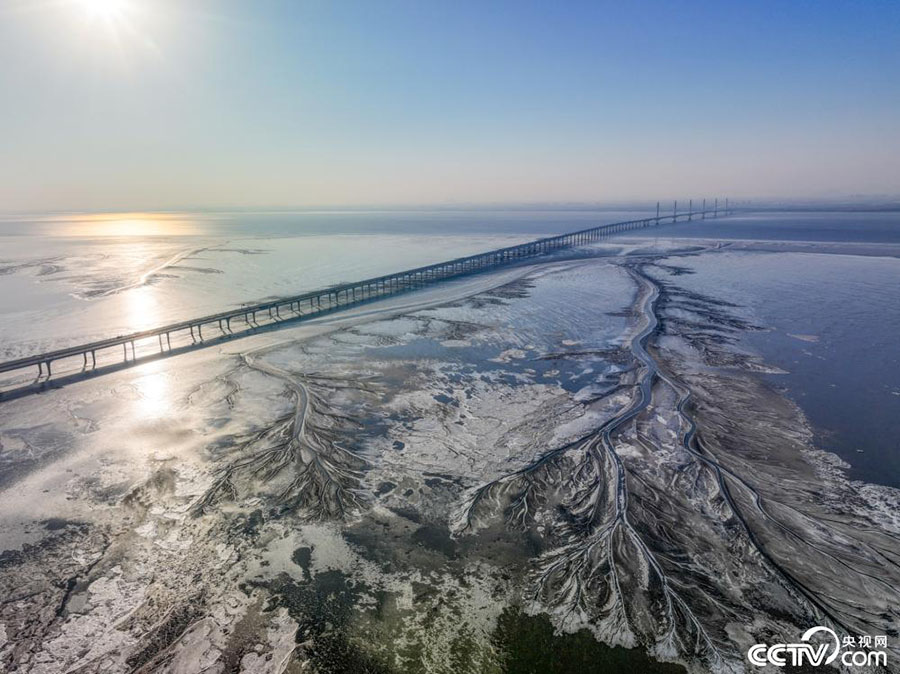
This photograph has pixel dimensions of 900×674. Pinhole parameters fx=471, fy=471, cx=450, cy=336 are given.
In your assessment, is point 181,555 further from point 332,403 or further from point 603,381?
point 603,381

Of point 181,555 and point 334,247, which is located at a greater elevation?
point 334,247

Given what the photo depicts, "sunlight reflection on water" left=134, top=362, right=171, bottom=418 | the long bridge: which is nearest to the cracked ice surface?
"sunlight reflection on water" left=134, top=362, right=171, bottom=418

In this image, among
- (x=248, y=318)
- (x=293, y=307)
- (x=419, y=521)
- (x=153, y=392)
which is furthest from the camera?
(x=293, y=307)

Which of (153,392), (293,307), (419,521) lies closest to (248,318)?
(293,307)

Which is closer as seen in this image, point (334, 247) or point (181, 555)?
point (181, 555)

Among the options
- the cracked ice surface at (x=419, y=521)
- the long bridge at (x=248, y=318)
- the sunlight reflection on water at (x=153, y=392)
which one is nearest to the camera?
the cracked ice surface at (x=419, y=521)

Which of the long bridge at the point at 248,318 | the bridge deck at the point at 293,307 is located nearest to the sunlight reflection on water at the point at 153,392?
the long bridge at the point at 248,318

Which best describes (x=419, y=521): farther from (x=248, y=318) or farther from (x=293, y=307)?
(x=293, y=307)

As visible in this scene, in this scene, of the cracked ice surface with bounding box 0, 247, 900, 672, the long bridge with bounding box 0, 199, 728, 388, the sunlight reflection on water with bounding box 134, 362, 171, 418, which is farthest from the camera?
the long bridge with bounding box 0, 199, 728, 388

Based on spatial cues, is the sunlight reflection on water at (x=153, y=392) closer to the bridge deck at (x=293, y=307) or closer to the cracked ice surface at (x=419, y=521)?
the cracked ice surface at (x=419, y=521)

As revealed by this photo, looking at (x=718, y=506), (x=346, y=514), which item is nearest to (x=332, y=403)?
(x=346, y=514)

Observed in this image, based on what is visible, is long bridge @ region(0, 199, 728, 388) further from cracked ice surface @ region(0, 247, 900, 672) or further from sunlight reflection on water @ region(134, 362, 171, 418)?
cracked ice surface @ region(0, 247, 900, 672)
